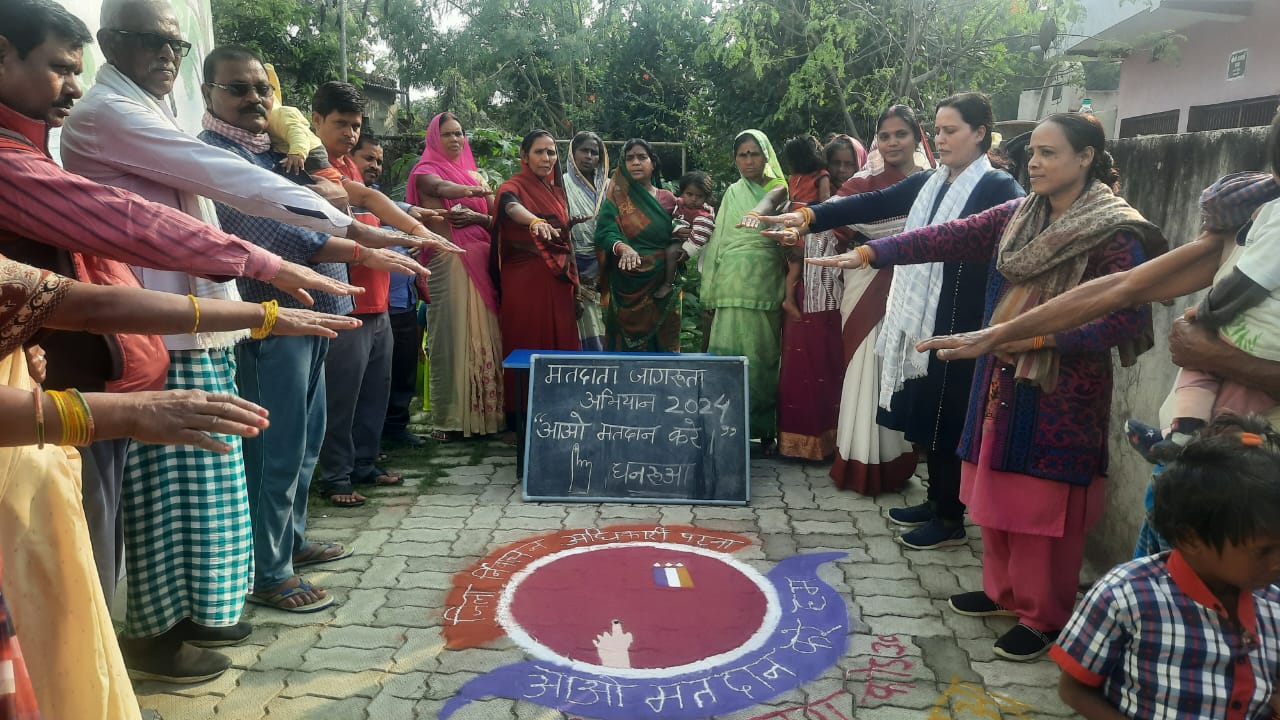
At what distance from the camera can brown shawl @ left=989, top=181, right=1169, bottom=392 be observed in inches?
110

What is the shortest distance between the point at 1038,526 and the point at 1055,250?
3.12 feet

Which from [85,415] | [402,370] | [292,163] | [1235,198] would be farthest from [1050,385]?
[402,370]

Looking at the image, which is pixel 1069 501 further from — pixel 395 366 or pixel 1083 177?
pixel 395 366

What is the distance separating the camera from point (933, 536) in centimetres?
406

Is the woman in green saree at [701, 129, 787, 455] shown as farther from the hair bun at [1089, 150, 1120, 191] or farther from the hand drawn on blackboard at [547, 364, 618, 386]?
the hair bun at [1089, 150, 1120, 191]

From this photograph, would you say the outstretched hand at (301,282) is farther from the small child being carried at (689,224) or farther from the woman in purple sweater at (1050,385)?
the small child being carried at (689,224)

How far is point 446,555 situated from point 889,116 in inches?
123

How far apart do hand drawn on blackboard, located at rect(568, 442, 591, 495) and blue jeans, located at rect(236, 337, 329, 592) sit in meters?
1.59

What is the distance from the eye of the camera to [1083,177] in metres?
2.93

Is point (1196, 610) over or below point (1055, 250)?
below

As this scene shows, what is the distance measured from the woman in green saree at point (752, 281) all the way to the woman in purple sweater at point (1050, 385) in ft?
7.26

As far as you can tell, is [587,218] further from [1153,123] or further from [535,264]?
[1153,123]

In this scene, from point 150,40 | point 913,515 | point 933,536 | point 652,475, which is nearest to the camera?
point 150,40

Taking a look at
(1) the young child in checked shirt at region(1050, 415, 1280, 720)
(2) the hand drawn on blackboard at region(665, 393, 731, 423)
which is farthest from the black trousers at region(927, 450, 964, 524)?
(1) the young child in checked shirt at region(1050, 415, 1280, 720)
